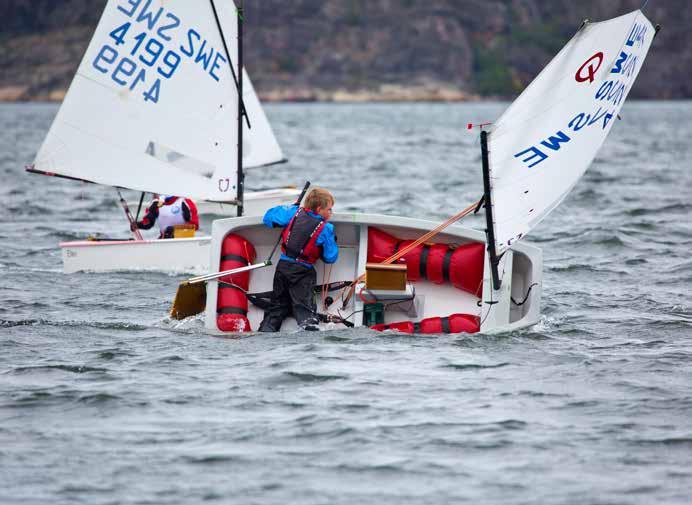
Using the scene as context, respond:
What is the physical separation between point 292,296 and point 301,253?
40 cm

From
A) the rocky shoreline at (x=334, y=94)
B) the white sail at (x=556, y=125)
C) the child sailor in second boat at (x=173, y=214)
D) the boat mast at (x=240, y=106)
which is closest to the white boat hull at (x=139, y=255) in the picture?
the child sailor in second boat at (x=173, y=214)

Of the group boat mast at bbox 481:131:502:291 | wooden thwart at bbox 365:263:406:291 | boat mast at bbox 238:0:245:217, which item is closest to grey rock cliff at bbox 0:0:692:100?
boat mast at bbox 238:0:245:217

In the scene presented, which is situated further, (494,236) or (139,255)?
(139,255)

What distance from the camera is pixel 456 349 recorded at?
921cm

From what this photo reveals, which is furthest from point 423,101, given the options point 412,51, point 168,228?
point 168,228

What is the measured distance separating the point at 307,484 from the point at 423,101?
136 meters

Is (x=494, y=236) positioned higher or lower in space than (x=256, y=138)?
lower

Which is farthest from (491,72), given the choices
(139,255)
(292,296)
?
(292,296)

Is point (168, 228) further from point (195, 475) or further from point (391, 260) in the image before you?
point (195, 475)

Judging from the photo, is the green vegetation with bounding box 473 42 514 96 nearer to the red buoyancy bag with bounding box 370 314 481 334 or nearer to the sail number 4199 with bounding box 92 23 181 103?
the sail number 4199 with bounding box 92 23 181 103

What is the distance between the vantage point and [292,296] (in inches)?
383

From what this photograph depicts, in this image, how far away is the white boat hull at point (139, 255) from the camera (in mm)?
13500

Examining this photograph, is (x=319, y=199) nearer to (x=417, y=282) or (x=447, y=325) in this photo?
(x=417, y=282)

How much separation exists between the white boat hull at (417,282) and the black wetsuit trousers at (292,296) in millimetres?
295
